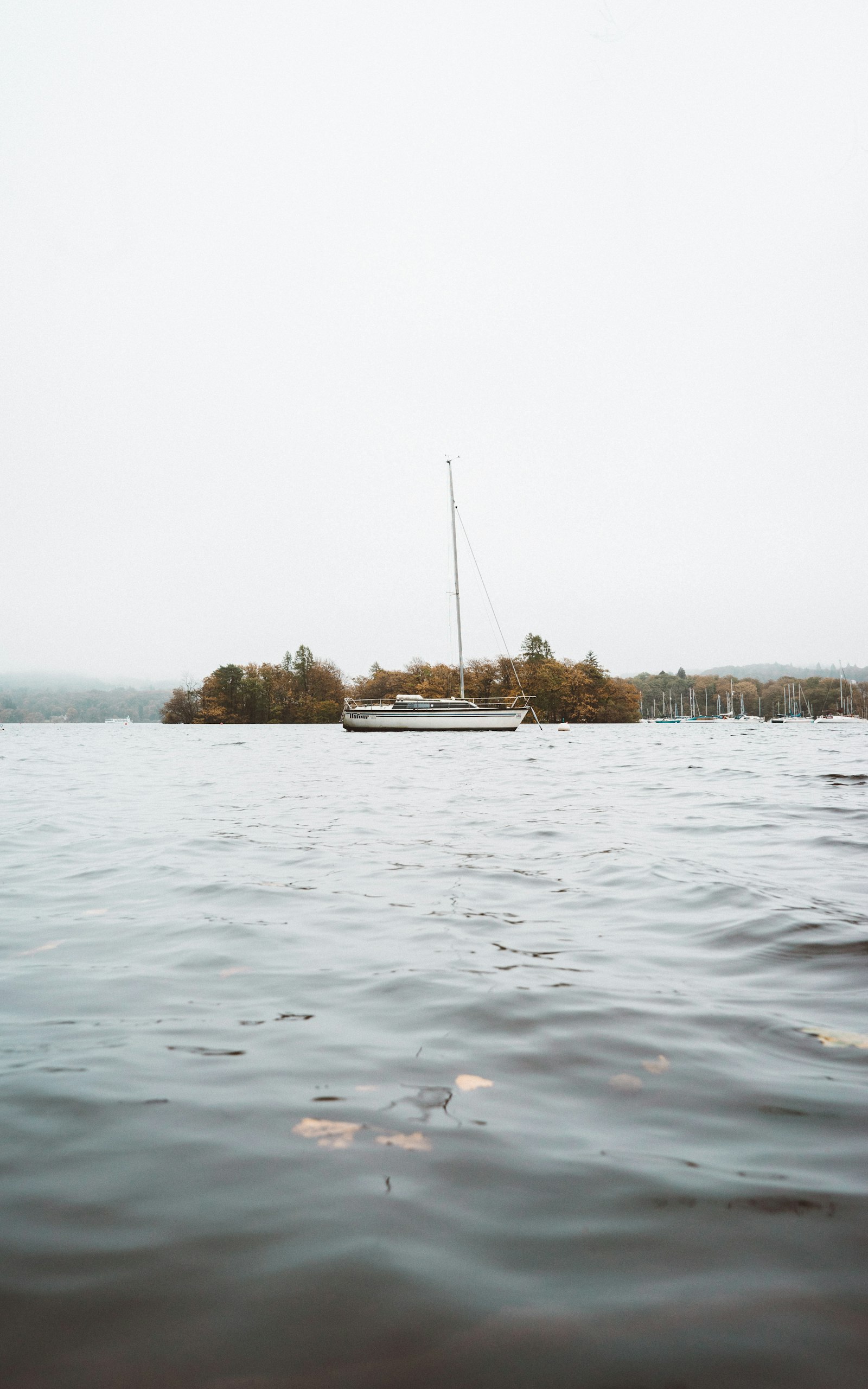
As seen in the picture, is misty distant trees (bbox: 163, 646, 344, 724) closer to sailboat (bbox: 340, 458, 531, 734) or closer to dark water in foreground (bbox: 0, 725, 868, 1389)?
sailboat (bbox: 340, 458, 531, 734)

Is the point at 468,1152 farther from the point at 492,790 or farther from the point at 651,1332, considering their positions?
the point at 492,790

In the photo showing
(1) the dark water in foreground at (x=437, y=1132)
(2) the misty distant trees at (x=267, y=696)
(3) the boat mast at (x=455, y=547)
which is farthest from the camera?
(2) the misty distant trees at (x=267, y=696)

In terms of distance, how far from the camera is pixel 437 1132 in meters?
2.53

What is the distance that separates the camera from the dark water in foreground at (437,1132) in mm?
1671

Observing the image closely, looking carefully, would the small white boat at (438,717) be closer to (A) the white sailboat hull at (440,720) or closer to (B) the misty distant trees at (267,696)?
(A) the white sailboat hull at (440,720)

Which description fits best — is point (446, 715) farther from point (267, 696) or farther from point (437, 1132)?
point (267, 696)

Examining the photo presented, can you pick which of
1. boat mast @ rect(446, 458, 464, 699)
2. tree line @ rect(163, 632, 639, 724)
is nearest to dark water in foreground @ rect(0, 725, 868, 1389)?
boat mast @ rect(446, 458, 464, 699)

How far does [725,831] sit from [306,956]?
6.28 m

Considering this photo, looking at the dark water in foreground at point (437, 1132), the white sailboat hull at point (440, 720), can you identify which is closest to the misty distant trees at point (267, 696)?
the white sailboat hull at point (440, 720)

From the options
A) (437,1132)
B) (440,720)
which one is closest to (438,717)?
(440,720)

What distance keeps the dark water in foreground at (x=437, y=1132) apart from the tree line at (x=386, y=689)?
385 feet

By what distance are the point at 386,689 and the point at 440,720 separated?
90.4m

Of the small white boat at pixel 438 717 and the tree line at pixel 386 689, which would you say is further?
the tree line at pixel 386 689

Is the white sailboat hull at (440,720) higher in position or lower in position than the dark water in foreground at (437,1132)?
higher
